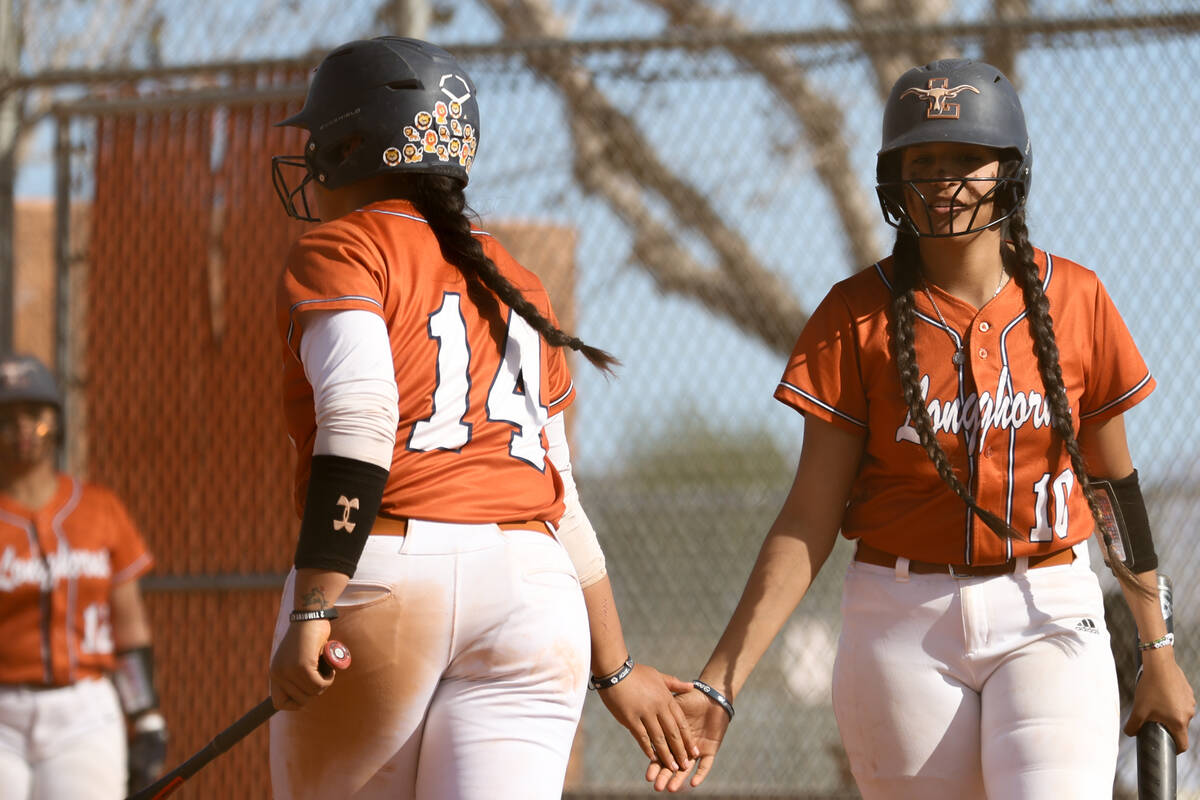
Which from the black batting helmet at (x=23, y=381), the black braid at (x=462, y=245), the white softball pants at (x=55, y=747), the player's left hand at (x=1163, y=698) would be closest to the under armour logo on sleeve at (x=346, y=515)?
the black braid at (x=462, y=245)

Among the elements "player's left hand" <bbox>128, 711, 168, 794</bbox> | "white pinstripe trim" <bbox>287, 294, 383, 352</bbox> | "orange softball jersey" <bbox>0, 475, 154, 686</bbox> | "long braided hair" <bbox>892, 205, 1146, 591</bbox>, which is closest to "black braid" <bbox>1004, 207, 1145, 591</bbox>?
"long braided hair" <bbox>892, 205, 1146, 591</bbox>

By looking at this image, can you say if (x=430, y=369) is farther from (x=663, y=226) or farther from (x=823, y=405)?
(x=663, y=226)

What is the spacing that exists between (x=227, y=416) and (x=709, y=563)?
2092 mm

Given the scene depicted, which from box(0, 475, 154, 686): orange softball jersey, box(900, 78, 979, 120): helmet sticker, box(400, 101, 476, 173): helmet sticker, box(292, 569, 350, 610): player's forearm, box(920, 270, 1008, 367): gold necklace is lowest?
box(0, 475, 154, 686): orange softball jersey

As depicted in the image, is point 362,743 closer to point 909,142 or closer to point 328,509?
point 328,509

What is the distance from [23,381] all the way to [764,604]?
11.4 feet

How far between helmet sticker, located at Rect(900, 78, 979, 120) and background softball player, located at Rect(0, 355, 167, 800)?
3.66 m

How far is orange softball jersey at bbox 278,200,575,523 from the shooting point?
242 cm

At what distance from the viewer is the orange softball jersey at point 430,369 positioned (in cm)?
242

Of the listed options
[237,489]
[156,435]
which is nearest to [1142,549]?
[237,489]

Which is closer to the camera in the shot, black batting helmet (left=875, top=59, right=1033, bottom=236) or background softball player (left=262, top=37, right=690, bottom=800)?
background softball player (left=262, top=37, right=690, bottom=800)

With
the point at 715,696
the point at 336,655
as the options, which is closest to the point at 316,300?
the point at 336,655

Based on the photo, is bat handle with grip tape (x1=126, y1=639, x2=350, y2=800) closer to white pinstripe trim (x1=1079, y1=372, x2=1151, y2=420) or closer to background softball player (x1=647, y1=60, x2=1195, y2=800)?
background softball player (x1=647, y1=60, x2=1195, y2=800)

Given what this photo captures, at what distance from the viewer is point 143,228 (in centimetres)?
583
